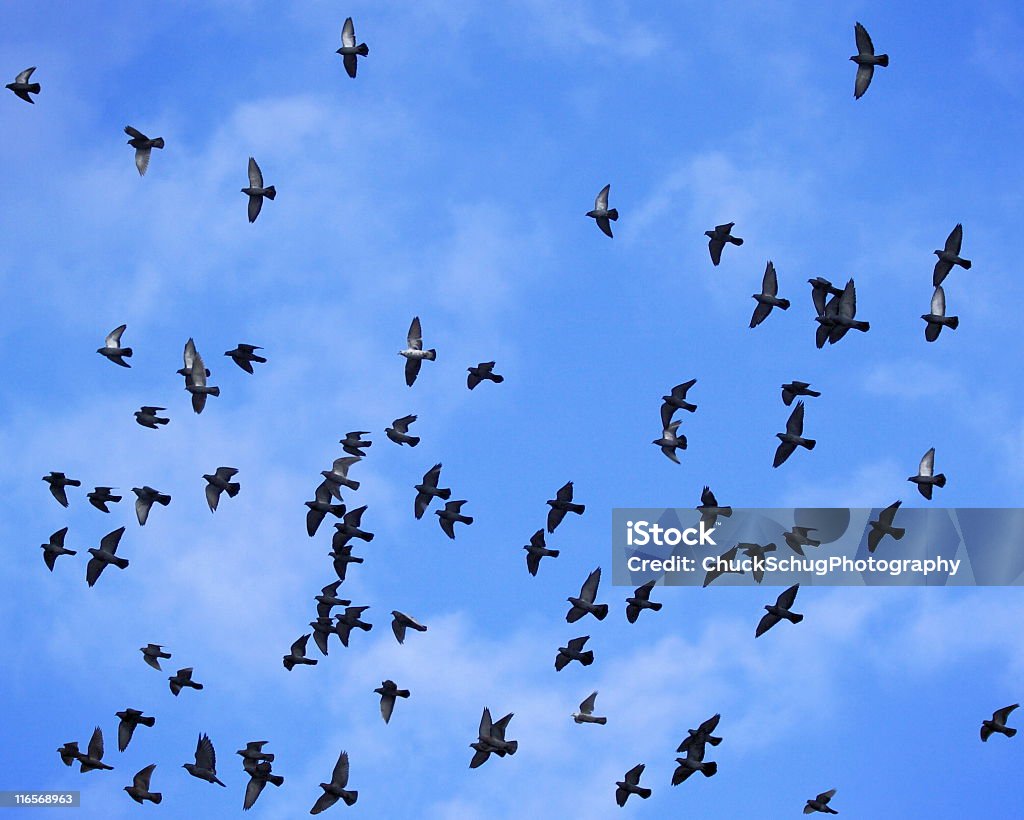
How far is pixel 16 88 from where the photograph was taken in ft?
192

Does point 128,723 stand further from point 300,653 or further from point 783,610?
point 783,610

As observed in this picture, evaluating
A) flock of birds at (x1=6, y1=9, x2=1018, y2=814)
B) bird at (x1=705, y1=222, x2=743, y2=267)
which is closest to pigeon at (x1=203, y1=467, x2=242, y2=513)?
flock of birds at (x1=6, y1=9, x2=1018, y2=814)

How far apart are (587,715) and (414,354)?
11.5 m

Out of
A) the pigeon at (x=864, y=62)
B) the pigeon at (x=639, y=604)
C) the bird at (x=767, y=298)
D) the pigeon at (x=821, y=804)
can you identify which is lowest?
the pigeon at (x=821, y=804)

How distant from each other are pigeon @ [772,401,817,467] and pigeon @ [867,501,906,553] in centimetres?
275

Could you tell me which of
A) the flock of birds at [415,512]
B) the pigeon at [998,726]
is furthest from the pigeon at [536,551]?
the pigeon at [998,726]

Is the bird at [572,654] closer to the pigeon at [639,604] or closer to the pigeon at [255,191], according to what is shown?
the pigeon at [639,604]

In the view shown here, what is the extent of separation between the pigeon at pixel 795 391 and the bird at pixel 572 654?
8.83m

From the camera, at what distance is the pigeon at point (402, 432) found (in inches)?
2315

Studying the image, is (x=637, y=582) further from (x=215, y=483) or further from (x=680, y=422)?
(x=215, y=483)

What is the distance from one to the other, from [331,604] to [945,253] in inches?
787

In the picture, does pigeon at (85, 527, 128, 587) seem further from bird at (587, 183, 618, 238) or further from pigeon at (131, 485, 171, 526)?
bird at (587, 183, 618, 238)

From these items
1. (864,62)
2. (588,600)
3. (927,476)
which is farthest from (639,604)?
(864,62)

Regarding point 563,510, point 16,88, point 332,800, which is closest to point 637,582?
point 563,510
